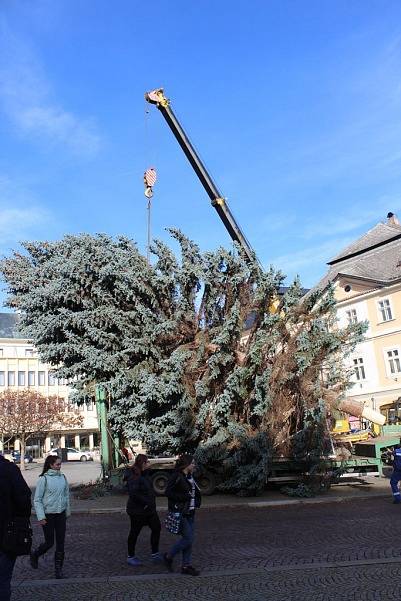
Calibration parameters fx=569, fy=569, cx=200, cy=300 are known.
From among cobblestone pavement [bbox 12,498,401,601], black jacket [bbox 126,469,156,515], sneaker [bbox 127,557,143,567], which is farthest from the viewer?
sneaker [bbox 127,557,143,567]

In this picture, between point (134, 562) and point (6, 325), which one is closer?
point (134, 562)

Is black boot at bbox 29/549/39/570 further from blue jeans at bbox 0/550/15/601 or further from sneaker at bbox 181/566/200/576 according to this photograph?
blue jeans at bbox 0/550/15/601

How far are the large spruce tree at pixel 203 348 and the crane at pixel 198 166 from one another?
6183 mm

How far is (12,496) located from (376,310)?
36005 mm

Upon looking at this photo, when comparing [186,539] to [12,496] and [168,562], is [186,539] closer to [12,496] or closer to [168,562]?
[168,562]

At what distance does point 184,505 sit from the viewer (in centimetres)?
709

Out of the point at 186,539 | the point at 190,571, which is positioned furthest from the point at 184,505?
the point at 190,571

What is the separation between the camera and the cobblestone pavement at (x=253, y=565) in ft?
20.7

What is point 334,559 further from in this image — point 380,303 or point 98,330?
point 380,303

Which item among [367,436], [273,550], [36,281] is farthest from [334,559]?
[36,281]

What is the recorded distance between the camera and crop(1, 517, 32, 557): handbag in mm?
4449

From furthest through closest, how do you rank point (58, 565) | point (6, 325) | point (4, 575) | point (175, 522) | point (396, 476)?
point (6, 325) → point (396, 476) → point (58, 565) → point (175, 522) → point (4, 575)

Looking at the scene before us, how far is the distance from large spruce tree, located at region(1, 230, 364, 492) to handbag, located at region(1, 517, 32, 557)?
10046mm

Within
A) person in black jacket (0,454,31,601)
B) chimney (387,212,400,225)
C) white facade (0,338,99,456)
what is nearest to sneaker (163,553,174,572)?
person in black jacket (0,454,31,601)
